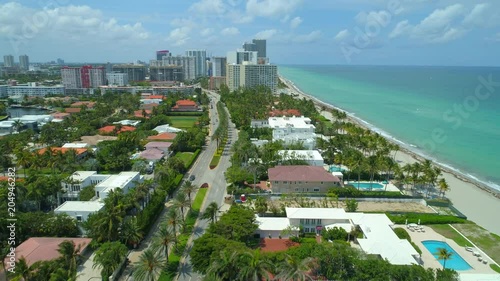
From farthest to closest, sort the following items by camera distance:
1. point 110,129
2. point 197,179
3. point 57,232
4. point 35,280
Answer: point 110,129, point 197,179, point 57,232, point 35,280

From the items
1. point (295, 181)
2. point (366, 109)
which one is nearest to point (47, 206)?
point (295, 181)

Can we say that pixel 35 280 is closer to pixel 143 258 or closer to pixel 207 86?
pixel 143 258

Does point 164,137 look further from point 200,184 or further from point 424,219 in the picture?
point 424,219

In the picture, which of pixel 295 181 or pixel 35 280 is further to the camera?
pixel 295 181

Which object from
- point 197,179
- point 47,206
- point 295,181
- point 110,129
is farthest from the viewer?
point 110,129

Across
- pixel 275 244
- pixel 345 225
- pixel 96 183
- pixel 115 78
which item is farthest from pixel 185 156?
pixel 115 78

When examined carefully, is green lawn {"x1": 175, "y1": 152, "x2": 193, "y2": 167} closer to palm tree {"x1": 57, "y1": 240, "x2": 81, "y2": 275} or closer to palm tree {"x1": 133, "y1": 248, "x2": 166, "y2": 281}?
palm tree {"x1": 57, "y1": 240, "x2": 81, "y2": 275}

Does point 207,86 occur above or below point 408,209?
above
